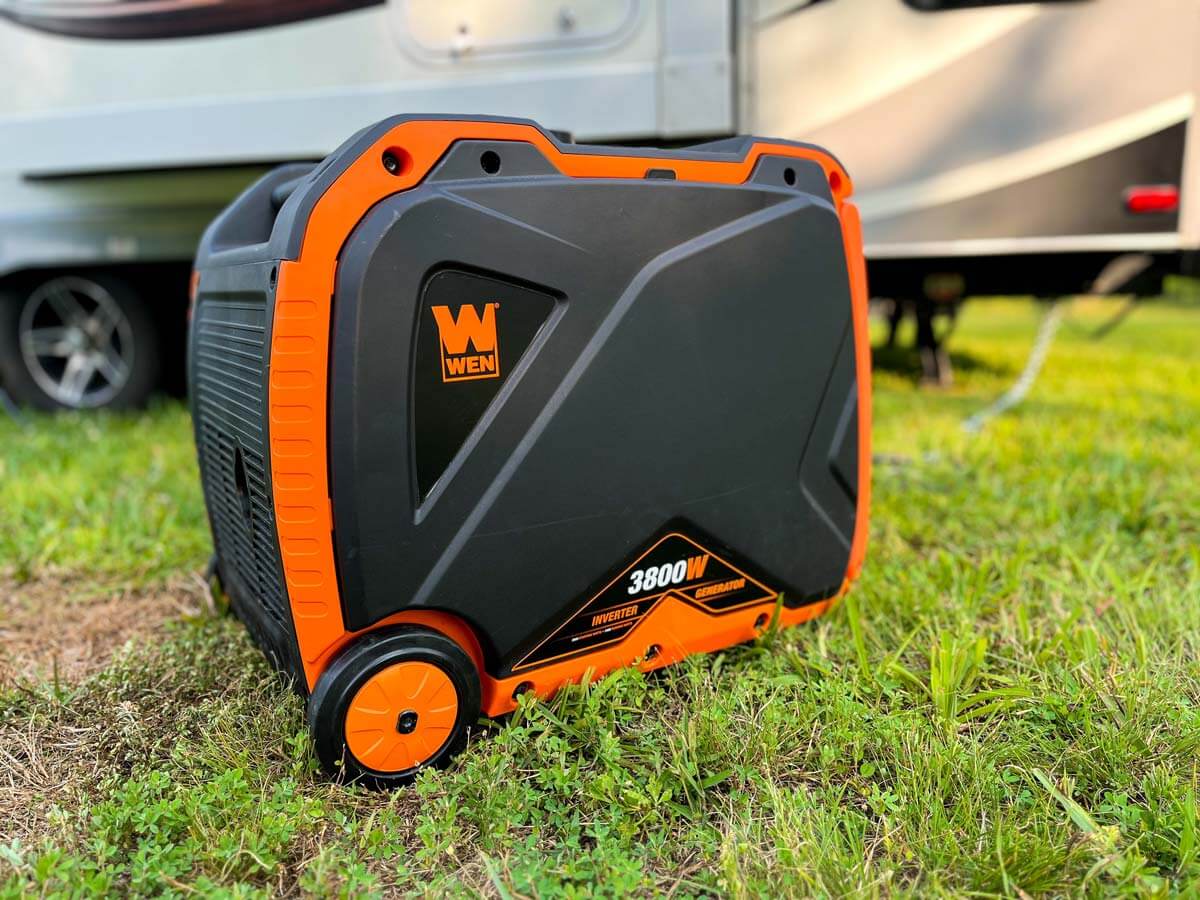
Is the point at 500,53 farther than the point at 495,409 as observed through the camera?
Yes

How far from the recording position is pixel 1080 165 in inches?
119

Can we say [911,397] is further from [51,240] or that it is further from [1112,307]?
[1112,307]

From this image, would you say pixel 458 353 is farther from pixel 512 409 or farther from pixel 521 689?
pixel 521 689

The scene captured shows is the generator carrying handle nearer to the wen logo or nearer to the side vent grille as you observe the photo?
the side vent grille

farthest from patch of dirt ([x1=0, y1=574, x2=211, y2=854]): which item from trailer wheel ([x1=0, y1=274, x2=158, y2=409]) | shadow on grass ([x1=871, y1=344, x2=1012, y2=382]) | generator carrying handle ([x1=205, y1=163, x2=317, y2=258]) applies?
shadow on grass ([x1=871, y1=344, x2=1012, y2=382])

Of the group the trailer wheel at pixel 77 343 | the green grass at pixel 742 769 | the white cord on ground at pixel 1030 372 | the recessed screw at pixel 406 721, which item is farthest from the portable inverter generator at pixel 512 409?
the trailer wheel at pixel 77 343

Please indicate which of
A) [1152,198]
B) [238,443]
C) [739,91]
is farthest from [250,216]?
[1152,198]

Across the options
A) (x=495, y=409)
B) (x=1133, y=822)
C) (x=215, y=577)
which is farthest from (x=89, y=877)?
(x=1133, y=822)

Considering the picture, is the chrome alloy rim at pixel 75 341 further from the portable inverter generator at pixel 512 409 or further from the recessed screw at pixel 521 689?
the recessed screw at pixel 521 689

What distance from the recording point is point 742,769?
→ 1.28 meters

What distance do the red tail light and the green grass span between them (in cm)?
152

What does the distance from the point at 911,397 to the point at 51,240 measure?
4.06m

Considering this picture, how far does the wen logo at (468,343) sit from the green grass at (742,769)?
544 millimetres

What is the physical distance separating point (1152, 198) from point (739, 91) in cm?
149
